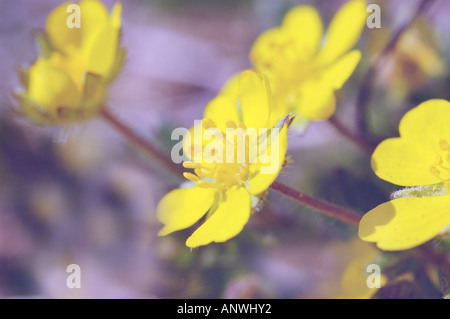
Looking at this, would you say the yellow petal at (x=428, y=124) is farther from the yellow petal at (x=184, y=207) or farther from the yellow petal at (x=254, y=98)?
the yellow petal at (x=184, y=207)

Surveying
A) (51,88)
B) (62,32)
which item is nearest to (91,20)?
(62,32)

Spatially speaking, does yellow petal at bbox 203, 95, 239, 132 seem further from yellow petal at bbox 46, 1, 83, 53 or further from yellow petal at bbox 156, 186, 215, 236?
yellow petal at bbox 46, 1, 83, 53

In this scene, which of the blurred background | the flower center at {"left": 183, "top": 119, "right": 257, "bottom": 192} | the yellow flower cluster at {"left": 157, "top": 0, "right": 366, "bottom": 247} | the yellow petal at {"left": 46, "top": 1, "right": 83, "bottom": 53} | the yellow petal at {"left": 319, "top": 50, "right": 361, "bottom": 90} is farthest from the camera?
the blurred background

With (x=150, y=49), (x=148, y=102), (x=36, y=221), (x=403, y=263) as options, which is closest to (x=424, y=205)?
(x=403, y=263)

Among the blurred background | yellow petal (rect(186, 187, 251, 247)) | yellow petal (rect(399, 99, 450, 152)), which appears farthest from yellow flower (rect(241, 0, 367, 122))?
yellow petal (rect(186, 187, 251, 247))

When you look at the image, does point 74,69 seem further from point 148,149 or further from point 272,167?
point 272,167

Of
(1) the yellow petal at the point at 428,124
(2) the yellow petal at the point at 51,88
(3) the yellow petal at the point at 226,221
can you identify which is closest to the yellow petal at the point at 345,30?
(1) the yellow petal at the point at 428,124

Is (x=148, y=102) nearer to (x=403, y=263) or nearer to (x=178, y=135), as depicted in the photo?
(x=178, y=135)
